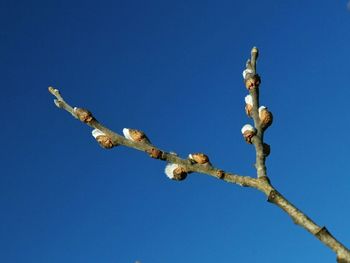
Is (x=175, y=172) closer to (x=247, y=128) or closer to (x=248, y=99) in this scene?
(x=247, y=128)

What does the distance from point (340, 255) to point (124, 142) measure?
164 centimetres

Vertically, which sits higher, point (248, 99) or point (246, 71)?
point (246, 71)

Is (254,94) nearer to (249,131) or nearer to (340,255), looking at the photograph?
(249,131)

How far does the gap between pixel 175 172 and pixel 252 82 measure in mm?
877

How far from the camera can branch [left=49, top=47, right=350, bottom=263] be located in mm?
2875

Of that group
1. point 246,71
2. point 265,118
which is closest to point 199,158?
point 265,118

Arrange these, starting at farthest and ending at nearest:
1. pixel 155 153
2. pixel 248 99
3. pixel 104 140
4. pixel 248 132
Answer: pixel 248 99
pixel 104 140
pixel 248 132
pixel 155 153

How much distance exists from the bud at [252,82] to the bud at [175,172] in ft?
2.58

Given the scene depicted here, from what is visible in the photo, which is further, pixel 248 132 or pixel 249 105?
pixel 249 105

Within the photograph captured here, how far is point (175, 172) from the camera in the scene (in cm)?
383

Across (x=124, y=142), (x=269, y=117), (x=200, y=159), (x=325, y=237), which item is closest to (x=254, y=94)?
(x=269, y=117)

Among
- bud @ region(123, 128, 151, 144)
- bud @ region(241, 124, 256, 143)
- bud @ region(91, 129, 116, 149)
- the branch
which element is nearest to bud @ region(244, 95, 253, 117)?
the branch

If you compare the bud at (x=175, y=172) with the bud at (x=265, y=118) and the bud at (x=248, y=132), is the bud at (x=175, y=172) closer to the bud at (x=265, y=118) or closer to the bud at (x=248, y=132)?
the bud at (x=248, y=132)

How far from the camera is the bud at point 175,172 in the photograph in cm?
379
